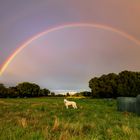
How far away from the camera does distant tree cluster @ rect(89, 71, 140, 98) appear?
363 ft

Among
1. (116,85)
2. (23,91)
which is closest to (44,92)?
(23,91)

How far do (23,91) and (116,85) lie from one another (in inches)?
2588

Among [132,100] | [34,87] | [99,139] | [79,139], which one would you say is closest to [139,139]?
[99,139]

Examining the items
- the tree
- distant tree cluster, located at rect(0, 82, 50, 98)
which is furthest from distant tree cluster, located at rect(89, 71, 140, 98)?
the tree

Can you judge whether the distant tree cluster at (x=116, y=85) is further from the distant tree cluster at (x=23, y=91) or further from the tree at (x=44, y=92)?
the tree at (x=44, y=92)

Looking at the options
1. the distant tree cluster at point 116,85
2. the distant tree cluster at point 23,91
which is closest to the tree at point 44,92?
the distant tree cluster at point 23,91

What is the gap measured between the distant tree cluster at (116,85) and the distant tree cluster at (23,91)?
53.0 meters

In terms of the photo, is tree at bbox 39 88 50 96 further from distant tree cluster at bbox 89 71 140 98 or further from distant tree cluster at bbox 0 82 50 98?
distant tree cluster at bbox 89 71 140 98

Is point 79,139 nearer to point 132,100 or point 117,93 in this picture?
point 132,100

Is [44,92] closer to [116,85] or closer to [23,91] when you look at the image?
[23,91]

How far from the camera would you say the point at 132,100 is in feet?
81.3

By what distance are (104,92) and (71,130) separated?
105172mm

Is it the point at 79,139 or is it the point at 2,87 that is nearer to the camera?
the point at 79,139

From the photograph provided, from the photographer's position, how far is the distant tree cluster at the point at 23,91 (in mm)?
161000
